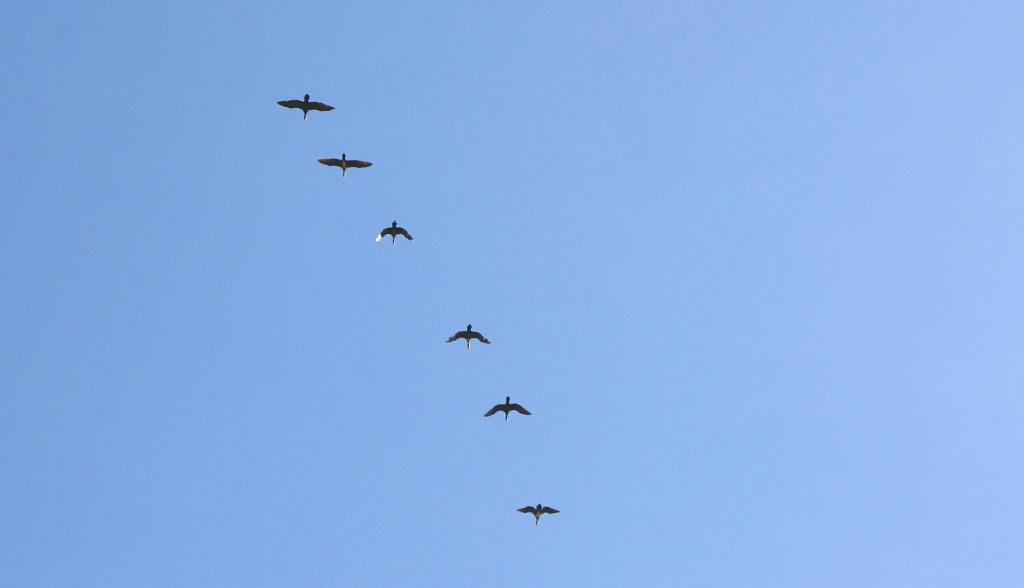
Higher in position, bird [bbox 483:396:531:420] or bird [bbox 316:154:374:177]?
bird [bbox 316:154:374:177]

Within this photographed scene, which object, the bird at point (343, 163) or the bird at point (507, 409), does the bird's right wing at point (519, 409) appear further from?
the bird at point (343, 163)

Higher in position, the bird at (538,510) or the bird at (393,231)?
the bird at (393,231)

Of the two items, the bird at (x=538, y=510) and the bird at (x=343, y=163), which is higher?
the bird at (x=343, y=163)

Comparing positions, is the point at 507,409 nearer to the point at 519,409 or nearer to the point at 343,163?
the point at 519,409

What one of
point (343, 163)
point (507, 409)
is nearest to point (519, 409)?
→ point (507, 409)

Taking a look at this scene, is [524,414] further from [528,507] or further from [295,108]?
[295,108]

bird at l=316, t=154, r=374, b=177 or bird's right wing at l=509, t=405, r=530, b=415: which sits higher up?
bird at l=316, t=154, r=374, b=177

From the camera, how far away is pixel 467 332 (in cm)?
12194

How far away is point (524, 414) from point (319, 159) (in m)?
27.6

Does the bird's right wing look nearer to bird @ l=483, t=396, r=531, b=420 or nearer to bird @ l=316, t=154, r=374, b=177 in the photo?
bird @ l=483, t=396, r=531, b=420

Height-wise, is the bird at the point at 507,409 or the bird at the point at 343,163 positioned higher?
the bird at the point at 343,163

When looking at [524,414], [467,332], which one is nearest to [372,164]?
[467,332]

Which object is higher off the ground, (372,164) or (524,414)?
(372,164)

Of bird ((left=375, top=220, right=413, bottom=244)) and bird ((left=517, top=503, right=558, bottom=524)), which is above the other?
bird ((left=375, top=220, right=413, bottom=244))
